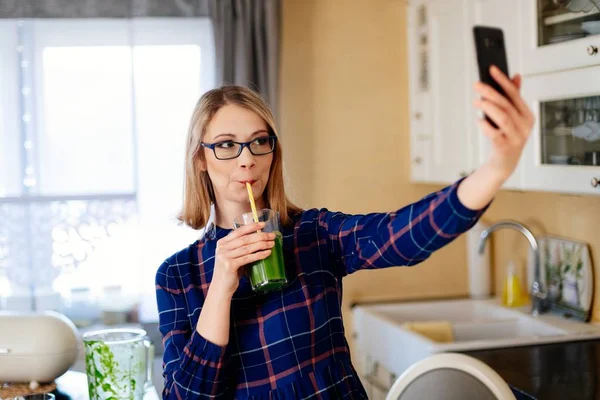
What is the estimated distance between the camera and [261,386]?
1459mm

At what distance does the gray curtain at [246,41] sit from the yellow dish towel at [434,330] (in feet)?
3.26

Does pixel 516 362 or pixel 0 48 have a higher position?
pixel 0 48

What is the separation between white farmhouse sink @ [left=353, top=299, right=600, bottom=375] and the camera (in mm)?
2701

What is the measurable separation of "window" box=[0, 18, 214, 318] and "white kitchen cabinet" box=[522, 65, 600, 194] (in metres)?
1.38

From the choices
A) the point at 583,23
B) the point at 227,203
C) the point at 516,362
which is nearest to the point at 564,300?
the point at 516,362

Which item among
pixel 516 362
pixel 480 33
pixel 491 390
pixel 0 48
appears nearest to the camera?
pixel 480 33

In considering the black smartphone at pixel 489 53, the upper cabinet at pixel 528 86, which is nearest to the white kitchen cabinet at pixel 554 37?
the upper cabinet at pixel 528 86

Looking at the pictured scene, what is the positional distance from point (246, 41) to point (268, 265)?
6.65 ft

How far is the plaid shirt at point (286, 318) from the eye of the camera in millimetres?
1410

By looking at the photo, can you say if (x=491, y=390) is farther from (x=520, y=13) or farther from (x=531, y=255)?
(x=531, y=255)

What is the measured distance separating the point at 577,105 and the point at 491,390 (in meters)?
1.20

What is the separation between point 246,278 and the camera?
1.53 metres

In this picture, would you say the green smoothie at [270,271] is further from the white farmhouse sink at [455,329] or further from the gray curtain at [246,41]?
the gray curtain at [246,41]

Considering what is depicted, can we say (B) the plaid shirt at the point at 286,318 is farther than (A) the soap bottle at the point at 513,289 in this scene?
No
